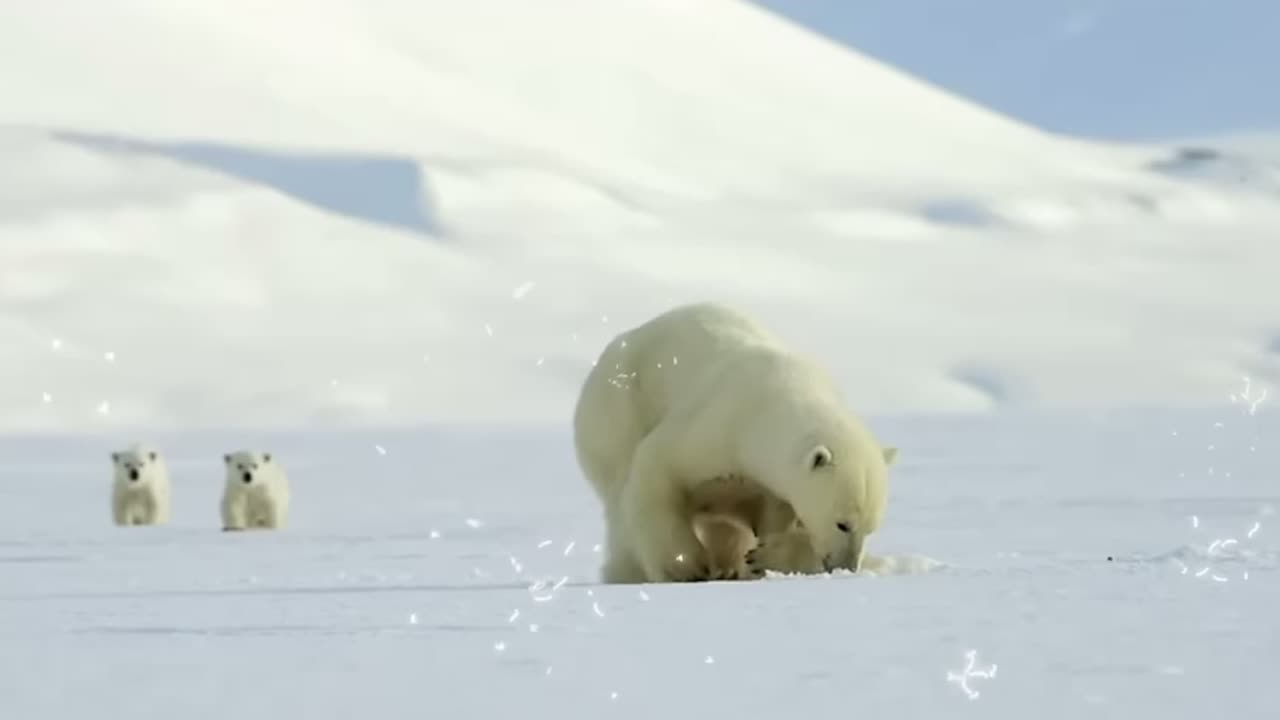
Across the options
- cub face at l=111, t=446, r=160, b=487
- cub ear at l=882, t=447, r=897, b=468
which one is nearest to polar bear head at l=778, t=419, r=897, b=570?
cub ear at l=882, t=447, r=897, b=468

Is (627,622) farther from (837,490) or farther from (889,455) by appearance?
(889,455)

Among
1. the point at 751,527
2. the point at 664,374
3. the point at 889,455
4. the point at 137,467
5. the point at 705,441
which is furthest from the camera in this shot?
the point at 137,467

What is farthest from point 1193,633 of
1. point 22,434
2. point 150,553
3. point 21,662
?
point 22,434

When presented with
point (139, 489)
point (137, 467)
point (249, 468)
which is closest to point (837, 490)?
point (249, 468)

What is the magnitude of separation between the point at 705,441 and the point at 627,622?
1706 mm

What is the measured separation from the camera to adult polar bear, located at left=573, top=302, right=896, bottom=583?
6180 mm

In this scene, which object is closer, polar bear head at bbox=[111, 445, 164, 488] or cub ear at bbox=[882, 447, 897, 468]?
cub ear at bbox=[882, 447, 897, 468]

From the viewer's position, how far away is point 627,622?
4.78 m

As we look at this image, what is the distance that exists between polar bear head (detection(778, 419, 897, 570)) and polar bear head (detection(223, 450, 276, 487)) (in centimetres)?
682

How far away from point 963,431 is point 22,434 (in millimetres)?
16271

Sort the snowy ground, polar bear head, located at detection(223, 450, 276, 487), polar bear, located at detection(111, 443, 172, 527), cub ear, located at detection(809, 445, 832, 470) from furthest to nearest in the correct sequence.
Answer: polar bear, located at detection(111, 443, 172, 527)
polar bear head, located at detection(223, 450, 276, 487)
cub ear, located at detection(809, 445, 832, 470)
the snowy ground

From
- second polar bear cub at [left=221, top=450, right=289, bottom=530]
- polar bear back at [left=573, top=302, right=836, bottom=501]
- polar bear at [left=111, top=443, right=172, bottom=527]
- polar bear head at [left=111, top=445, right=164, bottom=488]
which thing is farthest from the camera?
polar bear head at [left=111, top=445, right=164, bottom=488]

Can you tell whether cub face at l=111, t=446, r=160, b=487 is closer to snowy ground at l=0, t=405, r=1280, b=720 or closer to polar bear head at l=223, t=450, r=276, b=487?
polar bear head at l=223, t=450, r=276, b=487

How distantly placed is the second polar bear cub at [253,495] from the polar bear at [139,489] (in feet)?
2.18
